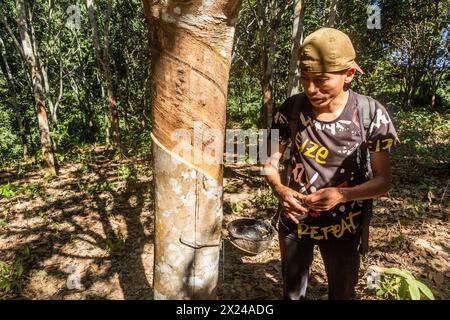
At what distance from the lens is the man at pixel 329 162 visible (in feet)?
5.39

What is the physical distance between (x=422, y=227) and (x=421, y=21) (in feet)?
54.6

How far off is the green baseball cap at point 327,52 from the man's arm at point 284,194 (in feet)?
2.02

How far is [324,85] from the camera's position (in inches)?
65.1

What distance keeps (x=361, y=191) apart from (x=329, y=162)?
9.6 inches

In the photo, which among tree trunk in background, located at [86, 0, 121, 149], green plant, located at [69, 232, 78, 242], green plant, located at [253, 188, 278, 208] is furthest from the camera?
tree trunk in background, located at [86, 0, 121, 149]

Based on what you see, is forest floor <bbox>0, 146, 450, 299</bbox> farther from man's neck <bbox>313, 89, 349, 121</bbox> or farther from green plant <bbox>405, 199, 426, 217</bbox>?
man's neck <bbox>313, 89, 349, 121</bbox>

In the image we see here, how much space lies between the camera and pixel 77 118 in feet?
75.2

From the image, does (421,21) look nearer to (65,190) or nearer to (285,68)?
(285,68)

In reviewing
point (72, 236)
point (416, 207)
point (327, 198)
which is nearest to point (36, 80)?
point (72, 236)

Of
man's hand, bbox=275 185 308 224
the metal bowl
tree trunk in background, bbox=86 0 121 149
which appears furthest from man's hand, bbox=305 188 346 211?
tree trunk in background, bbox=86 0 121 149

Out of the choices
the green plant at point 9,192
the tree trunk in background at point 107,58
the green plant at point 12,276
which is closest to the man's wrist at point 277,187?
the green plant at point 12,276

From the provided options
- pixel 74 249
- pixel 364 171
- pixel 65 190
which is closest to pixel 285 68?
pixel 65 190

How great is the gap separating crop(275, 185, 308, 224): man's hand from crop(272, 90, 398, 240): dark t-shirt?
8cm

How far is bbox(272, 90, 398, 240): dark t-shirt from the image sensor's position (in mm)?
1702
